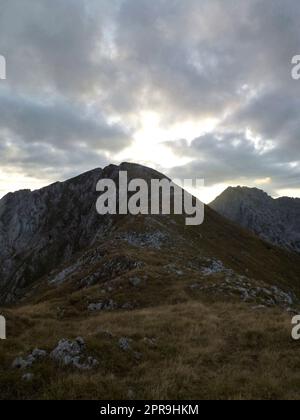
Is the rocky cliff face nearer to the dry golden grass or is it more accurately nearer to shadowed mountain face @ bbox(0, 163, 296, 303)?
shadowed mountain face @ bbox(0, 163, 296, 303)

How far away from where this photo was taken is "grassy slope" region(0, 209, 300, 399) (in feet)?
40.1

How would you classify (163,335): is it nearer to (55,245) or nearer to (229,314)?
(229,314)

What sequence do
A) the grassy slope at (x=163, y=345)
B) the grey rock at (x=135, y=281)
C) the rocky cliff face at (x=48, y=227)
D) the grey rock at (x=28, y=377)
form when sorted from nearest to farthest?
the grassy slope at (x=163, y=345) < the grey rock at (x=28, y=377) < the grey rock at (x=135, y=281) < the rocky cliff face at (x=48, y=227)

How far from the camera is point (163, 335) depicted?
19.4m

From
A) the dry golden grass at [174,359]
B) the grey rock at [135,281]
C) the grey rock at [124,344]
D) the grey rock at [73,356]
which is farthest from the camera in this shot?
the grey rock at [135,281]

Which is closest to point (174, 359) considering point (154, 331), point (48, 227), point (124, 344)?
point (124, 344)

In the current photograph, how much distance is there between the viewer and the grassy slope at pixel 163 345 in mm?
12227

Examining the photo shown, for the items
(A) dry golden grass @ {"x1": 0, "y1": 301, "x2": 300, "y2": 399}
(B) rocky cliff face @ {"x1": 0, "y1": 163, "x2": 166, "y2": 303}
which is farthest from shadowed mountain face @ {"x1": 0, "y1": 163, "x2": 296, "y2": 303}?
(A) dry golden grass @ {"x1": 0, "y1": 301, "x2": 300, "y2": 399}

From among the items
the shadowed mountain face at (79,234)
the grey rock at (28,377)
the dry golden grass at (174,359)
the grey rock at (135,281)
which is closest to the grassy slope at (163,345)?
the dry golden grass at (174,359)

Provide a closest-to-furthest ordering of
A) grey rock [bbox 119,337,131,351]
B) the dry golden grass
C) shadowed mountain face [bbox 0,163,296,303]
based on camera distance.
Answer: the dry golden grass, grey rock [bbox 119,337,131,351], shadowed mountain face [bbox 0,163,296,303]

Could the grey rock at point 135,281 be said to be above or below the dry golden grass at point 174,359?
above

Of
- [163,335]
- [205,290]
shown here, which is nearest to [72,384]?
[163,335]

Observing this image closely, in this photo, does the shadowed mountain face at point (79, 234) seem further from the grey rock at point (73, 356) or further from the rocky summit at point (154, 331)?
the grey rock at point (73, 356)
